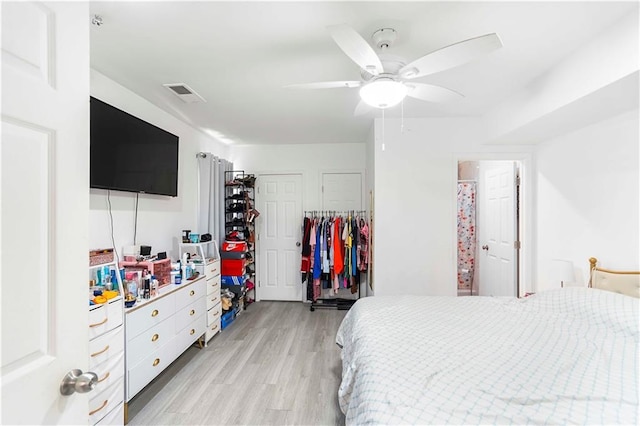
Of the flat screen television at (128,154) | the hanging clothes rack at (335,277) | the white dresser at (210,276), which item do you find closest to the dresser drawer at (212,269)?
the white dresser at (210,276)

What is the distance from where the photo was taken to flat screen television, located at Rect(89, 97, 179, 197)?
6.45 ft

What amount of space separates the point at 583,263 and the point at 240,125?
11.6 ft

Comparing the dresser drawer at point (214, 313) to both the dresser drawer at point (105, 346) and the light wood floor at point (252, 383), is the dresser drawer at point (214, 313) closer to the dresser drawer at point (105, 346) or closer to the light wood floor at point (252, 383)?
the light wood floor at point (252, 383)

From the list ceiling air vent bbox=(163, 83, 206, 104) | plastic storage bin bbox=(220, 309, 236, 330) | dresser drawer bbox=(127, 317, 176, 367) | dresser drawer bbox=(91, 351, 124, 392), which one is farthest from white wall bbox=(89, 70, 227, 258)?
plastic storage bin bbox=(220, 309, 236, 330)

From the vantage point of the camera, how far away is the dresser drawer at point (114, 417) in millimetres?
1710

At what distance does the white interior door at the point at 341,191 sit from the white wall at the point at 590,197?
7.18 ft

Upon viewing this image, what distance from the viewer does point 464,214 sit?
15.5ft

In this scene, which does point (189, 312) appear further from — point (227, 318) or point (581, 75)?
point (581, 75)

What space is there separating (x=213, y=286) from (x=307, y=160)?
2253 millimetres

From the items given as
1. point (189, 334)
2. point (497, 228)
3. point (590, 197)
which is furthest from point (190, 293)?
point (497, 228)

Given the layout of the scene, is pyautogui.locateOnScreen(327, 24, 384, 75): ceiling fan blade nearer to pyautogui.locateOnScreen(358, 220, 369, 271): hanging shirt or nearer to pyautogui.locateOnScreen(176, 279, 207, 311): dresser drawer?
pyautogui.locateOnScreen(176, 279, 207, 311): dresser drawer

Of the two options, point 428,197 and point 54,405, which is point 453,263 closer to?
point 428,197

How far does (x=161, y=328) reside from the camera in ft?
7.53

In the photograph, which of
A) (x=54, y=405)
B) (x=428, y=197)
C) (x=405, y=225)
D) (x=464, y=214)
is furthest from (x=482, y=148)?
(x=54, y=405)
